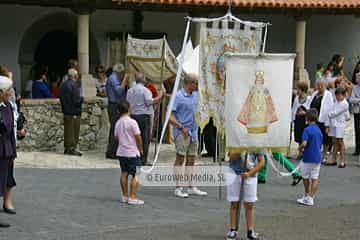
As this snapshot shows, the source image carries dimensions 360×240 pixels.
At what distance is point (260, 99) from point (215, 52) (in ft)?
5.91

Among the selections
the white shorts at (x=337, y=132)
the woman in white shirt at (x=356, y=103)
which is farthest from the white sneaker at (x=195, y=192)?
the woman in white shirt at (x=356, y=103)

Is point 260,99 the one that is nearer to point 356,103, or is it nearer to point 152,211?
point 152,211

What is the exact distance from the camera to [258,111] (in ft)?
27.6

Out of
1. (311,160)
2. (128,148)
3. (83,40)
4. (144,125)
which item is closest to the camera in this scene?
(128,148)

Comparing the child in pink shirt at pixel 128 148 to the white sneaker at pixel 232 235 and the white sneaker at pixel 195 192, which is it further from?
the white sneaker at pixel 232 235

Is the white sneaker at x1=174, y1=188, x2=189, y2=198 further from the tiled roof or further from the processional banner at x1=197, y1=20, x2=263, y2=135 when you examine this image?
the tiled roof

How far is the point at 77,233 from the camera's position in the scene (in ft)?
26.9

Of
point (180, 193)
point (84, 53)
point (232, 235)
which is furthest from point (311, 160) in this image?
point (84, 53)

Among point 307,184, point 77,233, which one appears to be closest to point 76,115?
point 307,184

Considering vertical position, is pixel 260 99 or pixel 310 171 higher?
pixel 260 99

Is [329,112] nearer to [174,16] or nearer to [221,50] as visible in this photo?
[221,50]

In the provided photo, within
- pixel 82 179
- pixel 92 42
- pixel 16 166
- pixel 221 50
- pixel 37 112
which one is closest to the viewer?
pixel 221 50

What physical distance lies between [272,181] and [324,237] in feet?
11.8

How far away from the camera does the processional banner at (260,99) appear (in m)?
8.43
